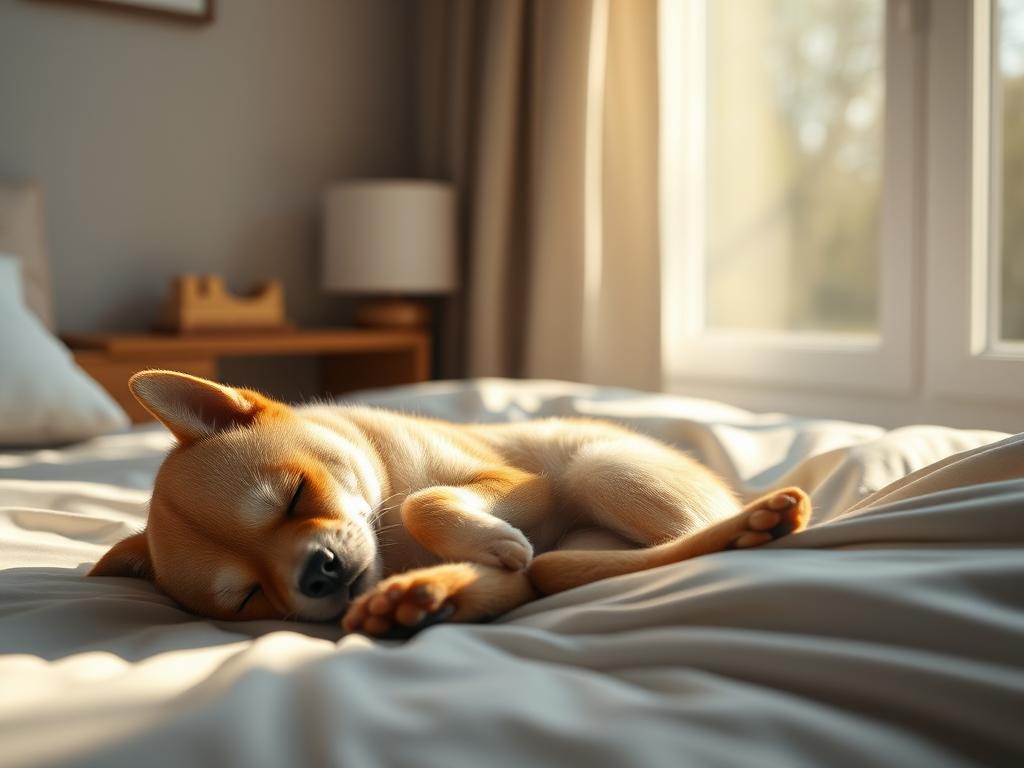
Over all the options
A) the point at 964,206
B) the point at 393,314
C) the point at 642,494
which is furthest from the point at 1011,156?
the point at 393,314

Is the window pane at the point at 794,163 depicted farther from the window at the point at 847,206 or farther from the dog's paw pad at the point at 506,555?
the dog's paw pad at the point at 506,555

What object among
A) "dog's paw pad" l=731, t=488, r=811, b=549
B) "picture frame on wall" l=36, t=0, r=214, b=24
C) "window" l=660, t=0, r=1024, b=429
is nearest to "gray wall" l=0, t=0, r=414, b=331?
"picture frame on wall" l=36, t=0, r=214, b=24

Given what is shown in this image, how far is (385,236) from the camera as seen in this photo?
3.26m

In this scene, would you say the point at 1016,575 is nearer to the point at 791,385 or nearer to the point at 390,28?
the point at 791,385

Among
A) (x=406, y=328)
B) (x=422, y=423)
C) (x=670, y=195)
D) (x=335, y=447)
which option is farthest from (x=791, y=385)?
(x=335, y=447)

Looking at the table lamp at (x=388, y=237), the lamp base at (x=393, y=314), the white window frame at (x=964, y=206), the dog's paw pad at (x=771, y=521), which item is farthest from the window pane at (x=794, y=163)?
the dog's paw pad at (x=771, y=521)

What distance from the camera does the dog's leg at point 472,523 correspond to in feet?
2.94

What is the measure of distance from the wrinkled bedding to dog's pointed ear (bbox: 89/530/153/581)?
9 cm

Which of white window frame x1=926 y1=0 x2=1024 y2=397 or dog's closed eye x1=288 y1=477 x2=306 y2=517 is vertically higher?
white window frame x1=926 y1=0 x2=1024 y2=397

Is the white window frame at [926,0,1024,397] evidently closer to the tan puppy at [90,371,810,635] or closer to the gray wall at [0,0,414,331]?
the tan puppy at [90,371,810,635]

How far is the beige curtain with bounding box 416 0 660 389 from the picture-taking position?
9.91ft

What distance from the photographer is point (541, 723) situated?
57 centimetres

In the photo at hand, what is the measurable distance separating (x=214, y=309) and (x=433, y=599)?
8.22 ft

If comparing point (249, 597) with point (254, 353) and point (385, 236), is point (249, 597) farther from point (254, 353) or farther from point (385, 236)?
point (385, 236)
